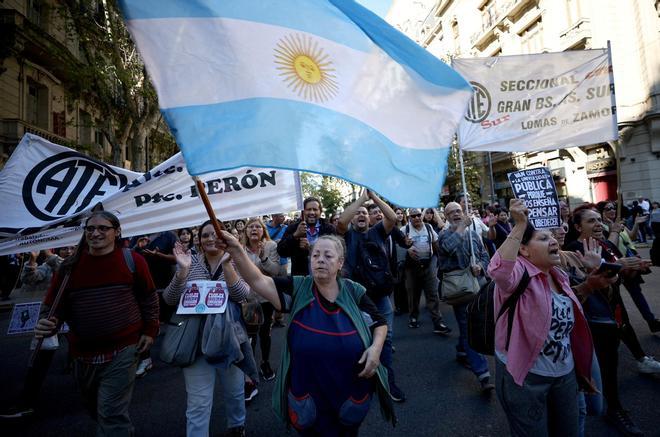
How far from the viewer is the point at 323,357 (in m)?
1.95

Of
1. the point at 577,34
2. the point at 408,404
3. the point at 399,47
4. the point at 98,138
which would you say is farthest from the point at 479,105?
the point at 98,138

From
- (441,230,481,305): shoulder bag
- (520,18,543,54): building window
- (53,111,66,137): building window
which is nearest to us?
(441,230,481,305): shoulder bag

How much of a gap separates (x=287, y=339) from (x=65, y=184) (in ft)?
9.86

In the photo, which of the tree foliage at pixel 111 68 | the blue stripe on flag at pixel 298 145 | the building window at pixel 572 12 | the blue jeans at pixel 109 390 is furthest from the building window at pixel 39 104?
the building window at pixel 572 12

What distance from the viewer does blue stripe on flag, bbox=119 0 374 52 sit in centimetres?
174

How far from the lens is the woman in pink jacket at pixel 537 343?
2.09 meters

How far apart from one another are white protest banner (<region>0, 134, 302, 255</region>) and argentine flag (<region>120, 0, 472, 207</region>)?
1.55m

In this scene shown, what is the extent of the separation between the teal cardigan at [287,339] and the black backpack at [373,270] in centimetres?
164

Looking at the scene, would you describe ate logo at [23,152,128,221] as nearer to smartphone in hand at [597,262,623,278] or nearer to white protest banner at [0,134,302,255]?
white protest banner at [0,134,302,255]

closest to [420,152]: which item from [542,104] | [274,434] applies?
[274,434]

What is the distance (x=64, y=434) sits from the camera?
133 inches

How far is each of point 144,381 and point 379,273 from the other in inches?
129

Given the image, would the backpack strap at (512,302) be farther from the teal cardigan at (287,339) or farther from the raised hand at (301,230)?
the raised hand at (301,230)

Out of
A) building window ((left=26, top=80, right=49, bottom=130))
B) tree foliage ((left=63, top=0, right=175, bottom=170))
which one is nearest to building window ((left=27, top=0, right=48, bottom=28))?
building window ((left=26, top=80, right=49, bottom=130))
